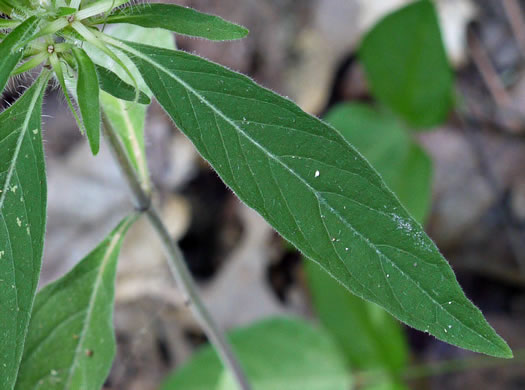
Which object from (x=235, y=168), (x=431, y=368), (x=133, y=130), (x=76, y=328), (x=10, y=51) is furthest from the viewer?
(x=431, y=368)

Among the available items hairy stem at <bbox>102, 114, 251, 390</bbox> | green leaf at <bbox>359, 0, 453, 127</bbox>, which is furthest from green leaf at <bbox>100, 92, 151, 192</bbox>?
green leaf at <bbox>359, 0, 453, 127</bbox>

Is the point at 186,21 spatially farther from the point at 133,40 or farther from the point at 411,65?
the point at 411,65

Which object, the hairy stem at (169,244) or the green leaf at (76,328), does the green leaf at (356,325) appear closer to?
the hairy stem at (169,244)

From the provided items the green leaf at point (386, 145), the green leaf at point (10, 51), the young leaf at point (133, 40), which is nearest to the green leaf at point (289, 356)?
the green leaf at point (386, 145)

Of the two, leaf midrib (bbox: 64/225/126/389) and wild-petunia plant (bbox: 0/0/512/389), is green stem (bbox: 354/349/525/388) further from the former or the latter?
wild-petunia plant (bbox: 0/0/512/389)

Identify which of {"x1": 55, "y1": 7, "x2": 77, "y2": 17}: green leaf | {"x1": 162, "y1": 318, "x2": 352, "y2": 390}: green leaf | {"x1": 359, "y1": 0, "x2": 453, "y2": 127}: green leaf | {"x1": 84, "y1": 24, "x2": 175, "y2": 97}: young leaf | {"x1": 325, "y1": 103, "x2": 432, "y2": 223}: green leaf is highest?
{"x1": 55, "y1": 7, "x2": 77, "y2": 17}: green leaf

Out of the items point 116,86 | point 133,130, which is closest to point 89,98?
point 116,86
